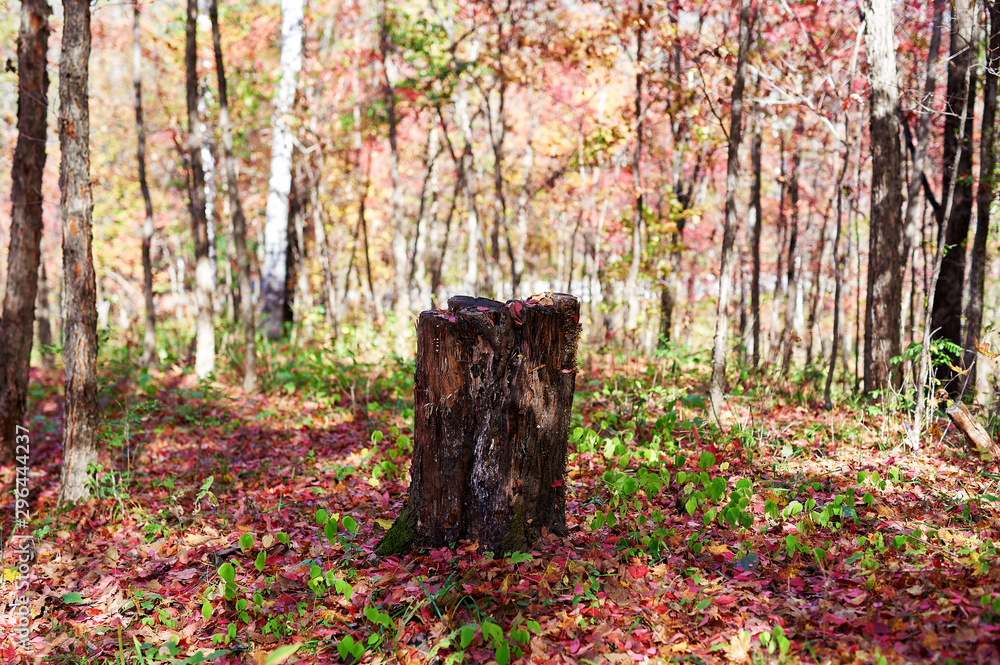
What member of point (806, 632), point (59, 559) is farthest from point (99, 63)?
point (806, 632)

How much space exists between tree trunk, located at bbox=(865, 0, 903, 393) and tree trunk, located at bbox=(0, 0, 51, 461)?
8333 mm

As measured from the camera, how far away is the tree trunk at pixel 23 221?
6125mm

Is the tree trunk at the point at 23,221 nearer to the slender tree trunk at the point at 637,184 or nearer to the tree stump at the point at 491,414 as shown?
the tree stump at the point at 491,414

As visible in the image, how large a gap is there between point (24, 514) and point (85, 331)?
1440mm

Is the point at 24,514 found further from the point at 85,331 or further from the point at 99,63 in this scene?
the point at 99,63

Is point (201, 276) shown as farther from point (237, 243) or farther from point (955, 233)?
point (955, 233)

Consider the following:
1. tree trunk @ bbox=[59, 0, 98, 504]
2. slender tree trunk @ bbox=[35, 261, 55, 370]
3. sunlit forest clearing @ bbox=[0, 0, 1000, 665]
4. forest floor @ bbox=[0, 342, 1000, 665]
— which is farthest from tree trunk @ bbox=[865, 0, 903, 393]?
slender tree trunk @ bbox=[35, 261, 55, 370]

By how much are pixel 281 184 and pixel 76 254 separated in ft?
23.1

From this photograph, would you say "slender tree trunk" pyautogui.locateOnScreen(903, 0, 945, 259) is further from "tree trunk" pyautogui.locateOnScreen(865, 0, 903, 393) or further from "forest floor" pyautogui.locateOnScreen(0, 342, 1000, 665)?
"forest floor" pyautogui.locateOnScreen(0, 342, 1000, 665)

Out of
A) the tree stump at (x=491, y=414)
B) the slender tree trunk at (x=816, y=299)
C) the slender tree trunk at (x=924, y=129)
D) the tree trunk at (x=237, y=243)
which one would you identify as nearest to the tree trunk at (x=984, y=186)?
the slender tree trunk at (x=924, y=129)

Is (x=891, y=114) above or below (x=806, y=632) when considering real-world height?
above

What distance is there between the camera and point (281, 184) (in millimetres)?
11477

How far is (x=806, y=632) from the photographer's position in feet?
8.88

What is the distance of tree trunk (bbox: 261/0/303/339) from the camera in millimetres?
11438
